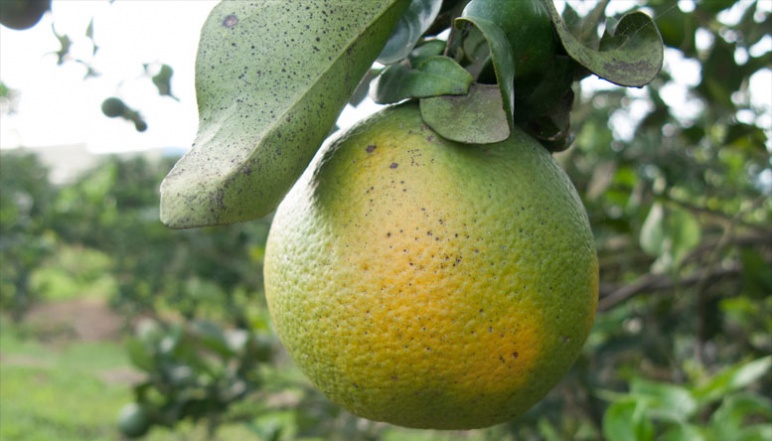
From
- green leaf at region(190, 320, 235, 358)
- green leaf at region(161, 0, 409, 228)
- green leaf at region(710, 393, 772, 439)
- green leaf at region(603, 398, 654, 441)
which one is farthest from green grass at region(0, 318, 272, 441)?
green leaf at region(161, 0, 409, 228)

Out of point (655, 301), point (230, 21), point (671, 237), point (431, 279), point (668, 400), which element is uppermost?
point (230, 21)

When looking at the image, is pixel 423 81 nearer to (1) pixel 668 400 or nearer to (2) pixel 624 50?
(2) pixel 624 50

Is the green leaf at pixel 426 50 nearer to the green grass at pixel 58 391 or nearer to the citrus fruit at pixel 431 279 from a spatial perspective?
the citrus fruit at pixel 431 279

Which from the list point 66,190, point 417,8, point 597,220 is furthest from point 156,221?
point 417,8

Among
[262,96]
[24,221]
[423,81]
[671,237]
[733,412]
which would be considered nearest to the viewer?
[262,96]

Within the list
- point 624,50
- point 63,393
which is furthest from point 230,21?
point 63,393

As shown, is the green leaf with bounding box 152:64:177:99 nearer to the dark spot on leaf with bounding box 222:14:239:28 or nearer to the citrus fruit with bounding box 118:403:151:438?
the dark spot on leaf with bounding box 222:14:239:28

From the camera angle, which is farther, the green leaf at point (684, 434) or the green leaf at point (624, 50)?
the green leaf at point (684, 434)

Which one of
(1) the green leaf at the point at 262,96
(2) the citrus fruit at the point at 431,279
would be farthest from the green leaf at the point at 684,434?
(1) the green leaf at the point at 262,96
